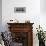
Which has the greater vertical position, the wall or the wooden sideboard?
the wall

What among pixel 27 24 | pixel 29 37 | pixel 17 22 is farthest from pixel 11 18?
pixel 29 37

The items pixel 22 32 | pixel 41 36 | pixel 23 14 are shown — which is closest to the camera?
pixel 41 36

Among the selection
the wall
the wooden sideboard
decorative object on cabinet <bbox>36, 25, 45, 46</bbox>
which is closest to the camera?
decorative object on cabinet <bbox>36, 25, 45, 46</bbox>

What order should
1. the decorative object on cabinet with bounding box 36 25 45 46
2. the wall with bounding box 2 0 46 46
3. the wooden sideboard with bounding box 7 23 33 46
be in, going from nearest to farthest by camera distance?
the decorative object on cabinet with bounding box 36 25 45 46
the wooden sideboard with bounding box 7 23 33 46
the wall with bounding box 2 0 46 46

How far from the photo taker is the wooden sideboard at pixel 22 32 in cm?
522

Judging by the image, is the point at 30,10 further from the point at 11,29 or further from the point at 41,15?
the point at 11,29

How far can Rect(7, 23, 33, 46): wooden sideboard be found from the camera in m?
5.22

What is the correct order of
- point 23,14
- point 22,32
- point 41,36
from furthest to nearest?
1. point 23,14
2. point 22,32
3. point 41,36

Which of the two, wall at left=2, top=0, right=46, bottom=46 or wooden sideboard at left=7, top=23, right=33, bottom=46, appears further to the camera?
wall at left=2, top=0, right=46, bottom=46

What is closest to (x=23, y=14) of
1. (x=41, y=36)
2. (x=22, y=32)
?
(x=22, y=32)

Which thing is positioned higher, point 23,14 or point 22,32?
point 23,14

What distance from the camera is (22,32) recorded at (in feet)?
17.4

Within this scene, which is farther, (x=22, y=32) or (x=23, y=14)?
(x=23, y=14)

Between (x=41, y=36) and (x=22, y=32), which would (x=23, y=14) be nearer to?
(x=22, y=32)
